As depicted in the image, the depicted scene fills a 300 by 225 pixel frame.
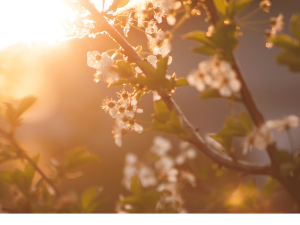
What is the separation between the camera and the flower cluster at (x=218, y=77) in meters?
0.36

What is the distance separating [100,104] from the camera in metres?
2.20

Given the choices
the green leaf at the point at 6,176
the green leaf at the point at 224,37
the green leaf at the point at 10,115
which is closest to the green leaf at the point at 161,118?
the green leaf at the point at 224,37

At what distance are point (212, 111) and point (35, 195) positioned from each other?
168 centimetres

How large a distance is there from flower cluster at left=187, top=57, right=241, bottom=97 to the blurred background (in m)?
1.48

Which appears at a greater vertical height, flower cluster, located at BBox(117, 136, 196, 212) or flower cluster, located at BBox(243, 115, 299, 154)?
flower cluster, located at BBox(243, 115, 299, 154)

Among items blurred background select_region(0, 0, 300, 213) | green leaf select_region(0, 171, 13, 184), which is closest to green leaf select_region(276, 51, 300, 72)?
green leaf select_region(0, 171, 13, 184)

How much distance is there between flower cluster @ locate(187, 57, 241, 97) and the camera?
0.36 metres

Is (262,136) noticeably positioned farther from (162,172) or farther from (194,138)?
(162,172)

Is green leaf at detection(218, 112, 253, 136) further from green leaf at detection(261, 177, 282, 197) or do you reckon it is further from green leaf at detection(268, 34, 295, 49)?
green leaf at detection(261, 177, 282, 197)

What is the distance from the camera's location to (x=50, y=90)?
2.30 meters
